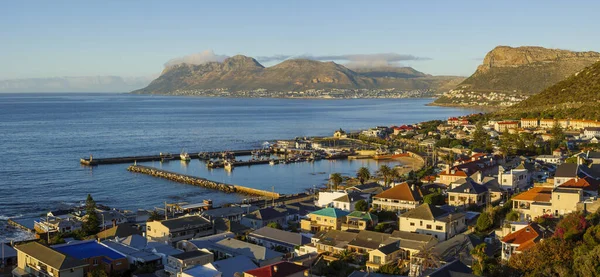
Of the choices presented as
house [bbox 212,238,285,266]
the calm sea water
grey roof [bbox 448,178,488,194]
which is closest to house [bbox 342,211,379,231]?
house [bbox 212,238,285,266]

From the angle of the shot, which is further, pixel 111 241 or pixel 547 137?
pixel 547 137

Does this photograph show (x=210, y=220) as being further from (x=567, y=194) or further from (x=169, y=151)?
(x=169, y=151)

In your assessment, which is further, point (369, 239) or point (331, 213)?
point (331, 213)

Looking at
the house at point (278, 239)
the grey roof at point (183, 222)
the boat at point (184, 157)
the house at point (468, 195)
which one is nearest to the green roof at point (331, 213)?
the house at point (278, 239)

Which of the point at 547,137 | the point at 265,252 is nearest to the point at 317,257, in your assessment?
the point at 265,252

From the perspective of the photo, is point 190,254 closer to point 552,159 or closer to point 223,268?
point 223,268

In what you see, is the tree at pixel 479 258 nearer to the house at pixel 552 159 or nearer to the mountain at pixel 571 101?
the house at pixel 552 159

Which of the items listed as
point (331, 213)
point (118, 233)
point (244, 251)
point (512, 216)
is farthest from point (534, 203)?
point (118, 233)
